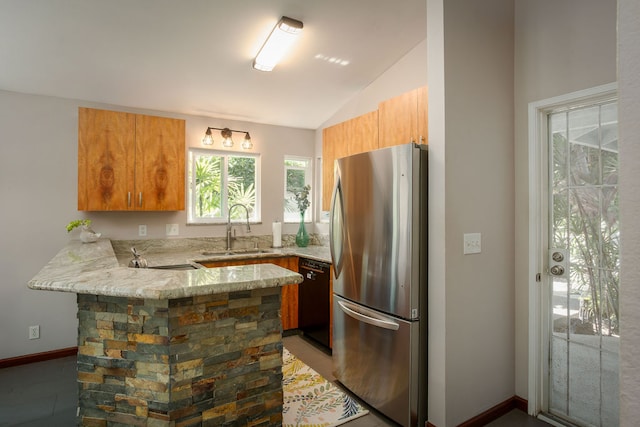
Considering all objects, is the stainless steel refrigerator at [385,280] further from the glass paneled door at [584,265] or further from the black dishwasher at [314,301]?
the glass paneled door at [584,265]

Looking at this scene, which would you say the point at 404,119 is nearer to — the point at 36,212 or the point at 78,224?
the point at 78,224

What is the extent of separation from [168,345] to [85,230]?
230cm

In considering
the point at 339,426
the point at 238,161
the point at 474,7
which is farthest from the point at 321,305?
the point at 474,7

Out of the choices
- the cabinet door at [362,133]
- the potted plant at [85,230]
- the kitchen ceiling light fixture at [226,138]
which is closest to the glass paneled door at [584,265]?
the cabinet door at [362,133]

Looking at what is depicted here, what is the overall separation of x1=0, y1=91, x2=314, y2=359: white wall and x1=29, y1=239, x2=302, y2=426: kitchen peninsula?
6.65 ft

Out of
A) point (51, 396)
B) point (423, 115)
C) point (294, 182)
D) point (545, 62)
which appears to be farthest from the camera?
point (294, 182)

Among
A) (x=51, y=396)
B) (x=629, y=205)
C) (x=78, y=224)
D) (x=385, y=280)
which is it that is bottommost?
(x=51, y=396)

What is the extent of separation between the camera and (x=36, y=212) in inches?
122

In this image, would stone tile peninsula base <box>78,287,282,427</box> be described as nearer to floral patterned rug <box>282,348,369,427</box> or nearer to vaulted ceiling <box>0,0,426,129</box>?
floral patterned rug <box>282,348,369,427</box>

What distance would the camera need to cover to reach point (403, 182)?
2127 millimetres

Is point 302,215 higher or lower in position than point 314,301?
higher

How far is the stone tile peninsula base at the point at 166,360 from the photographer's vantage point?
1.38 metres

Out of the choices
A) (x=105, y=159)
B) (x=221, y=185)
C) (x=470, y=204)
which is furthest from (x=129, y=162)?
(x=470, y=204)

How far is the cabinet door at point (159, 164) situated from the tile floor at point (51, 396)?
155 centimetres
